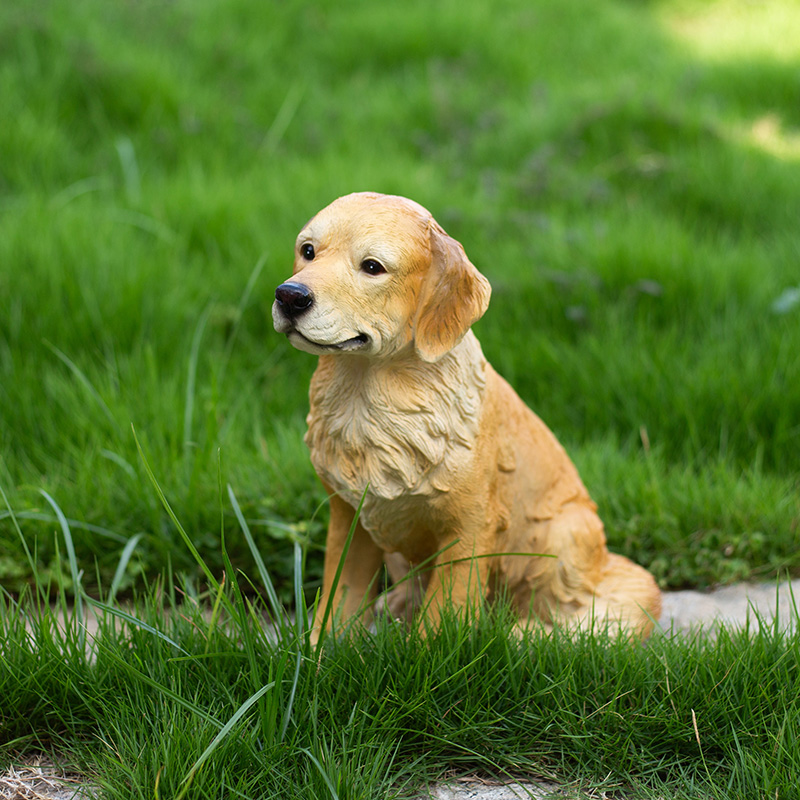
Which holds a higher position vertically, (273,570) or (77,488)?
(77,488)

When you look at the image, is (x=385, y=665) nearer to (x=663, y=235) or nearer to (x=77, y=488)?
(x=77, y=488)

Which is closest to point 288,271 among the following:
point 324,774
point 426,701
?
point 426,701

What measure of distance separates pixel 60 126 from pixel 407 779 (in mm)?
4295

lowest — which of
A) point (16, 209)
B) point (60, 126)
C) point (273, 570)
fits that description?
point (273, 570)

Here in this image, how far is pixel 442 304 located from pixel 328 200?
263 centimetres

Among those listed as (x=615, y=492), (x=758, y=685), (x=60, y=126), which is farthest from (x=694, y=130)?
(x=758, y=685)

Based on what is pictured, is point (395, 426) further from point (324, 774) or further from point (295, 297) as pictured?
point (324, 774)

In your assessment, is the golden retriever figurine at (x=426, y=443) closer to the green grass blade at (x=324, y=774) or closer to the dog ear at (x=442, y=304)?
the dog ear at (x=442, y=304)

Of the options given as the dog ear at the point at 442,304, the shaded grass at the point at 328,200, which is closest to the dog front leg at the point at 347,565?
the shaded grass at the point at 328,200

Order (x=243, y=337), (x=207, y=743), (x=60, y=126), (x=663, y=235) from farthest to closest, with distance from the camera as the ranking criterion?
1. (x=60, y=126)
2. (x=663, y=235)
3. (x=243, y=337)
4. (x=207, y=743)

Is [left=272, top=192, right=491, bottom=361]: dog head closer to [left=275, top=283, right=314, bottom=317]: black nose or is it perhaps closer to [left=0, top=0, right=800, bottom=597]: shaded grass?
[left=275, top=283, right=314, bottom=317]: black nose

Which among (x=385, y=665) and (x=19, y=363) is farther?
(x=19, y=363)

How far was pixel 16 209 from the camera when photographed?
420cm

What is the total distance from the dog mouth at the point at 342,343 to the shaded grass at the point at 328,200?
292mm
